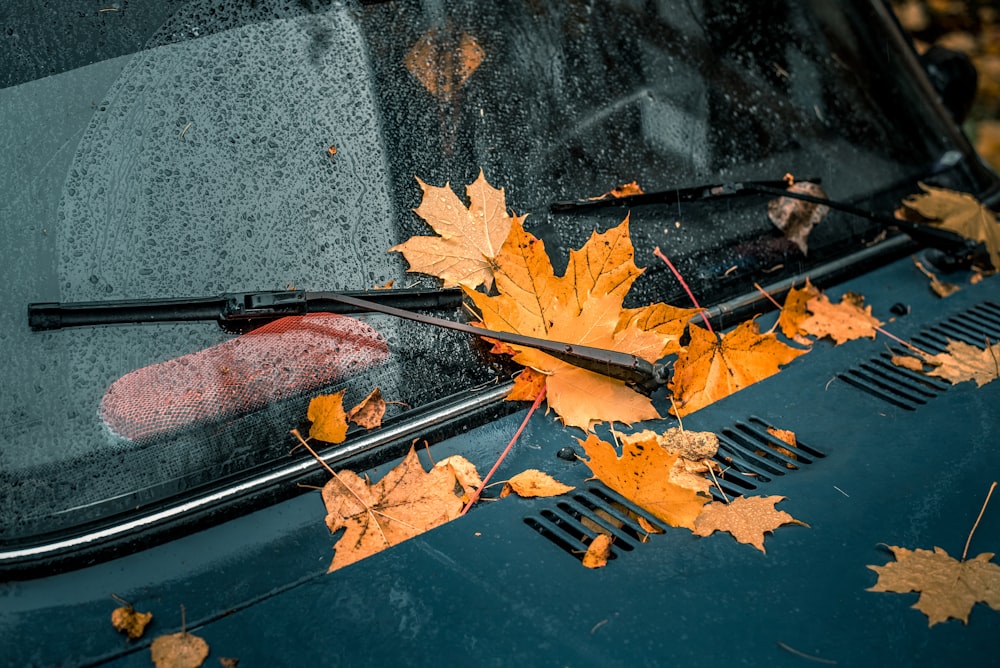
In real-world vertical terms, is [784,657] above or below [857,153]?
below

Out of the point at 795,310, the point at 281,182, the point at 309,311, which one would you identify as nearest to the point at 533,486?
the point at 309,311

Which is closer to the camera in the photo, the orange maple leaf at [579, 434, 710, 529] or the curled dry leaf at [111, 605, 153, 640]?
the curled dry leaf at [111, 605, 153, 640]

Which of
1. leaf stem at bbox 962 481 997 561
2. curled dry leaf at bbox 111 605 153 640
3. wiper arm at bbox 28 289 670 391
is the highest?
wiper arm at bbox 28 289 670 391

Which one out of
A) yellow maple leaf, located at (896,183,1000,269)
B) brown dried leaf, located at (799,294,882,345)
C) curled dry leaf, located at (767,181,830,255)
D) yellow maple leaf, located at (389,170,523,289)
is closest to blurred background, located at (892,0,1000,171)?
yellow maple leaf, located at (896,183,1000,269)

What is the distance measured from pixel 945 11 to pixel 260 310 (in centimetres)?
696

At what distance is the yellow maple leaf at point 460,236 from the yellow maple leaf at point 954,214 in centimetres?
120

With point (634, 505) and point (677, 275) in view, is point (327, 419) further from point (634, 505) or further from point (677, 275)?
point (677, 275)

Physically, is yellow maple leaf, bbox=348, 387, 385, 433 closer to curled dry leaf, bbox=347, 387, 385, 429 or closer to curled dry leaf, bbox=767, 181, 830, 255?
curled dry leaf, bbox=347, 387, 385, 429

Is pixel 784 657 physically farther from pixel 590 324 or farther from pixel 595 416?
pixel 590 324

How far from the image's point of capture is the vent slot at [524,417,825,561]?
137cm

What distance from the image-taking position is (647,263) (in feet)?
6.08

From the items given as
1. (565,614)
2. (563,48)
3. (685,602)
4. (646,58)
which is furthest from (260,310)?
(646,58)

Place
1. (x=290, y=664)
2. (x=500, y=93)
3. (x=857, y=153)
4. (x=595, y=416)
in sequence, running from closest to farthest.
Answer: (x=290, y=664) → (x=595, y=416) → (x=500, y=93) → (x=857, y=153)

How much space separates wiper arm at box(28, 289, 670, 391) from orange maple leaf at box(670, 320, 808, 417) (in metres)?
0.06
